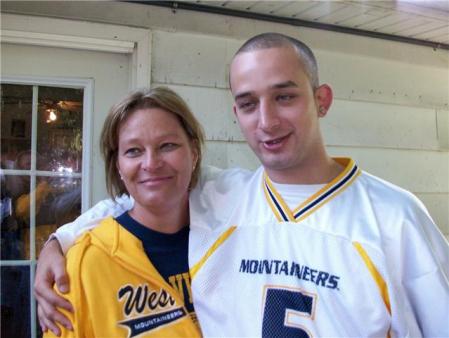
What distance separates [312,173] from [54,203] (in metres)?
1.36

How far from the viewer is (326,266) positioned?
3.52 feet

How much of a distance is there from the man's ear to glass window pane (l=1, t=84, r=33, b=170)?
4.63ft

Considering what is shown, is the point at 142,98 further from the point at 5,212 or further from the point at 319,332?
the point at 5,212

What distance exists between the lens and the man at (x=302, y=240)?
1020 millimetres

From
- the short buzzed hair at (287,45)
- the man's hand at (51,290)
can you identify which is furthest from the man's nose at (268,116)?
the man's hand at (51,290)

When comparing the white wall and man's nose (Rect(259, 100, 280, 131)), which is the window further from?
man's nose (Rect(259, 100, 280, 131))

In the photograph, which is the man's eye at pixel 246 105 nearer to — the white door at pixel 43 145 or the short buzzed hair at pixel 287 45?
the short buzzed hair at pixel 287 45

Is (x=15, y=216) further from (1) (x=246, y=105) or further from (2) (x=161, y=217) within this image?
(1) (x=246, y=105)

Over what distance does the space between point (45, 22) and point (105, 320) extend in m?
1.41

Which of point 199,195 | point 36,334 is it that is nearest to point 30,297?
point 36,334

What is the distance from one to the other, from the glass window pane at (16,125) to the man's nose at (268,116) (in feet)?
4.37

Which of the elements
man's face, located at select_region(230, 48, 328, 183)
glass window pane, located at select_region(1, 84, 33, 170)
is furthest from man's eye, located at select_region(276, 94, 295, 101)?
glass window pane, located at select_region(1, 84, 33, 170)

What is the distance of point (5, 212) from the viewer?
1.96 meters

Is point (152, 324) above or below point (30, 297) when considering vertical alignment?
above
